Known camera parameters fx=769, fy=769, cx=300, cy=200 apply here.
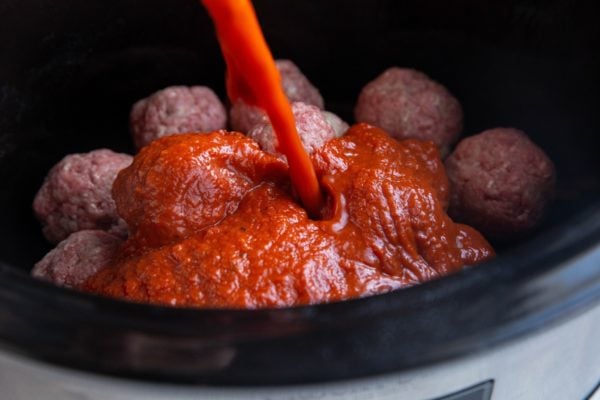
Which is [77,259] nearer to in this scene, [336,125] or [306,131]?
[306,131]

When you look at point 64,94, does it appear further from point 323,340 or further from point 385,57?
point 323,340

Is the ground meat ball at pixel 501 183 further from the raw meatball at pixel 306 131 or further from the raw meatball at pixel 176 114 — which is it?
the raw meatball at pixel 176 114

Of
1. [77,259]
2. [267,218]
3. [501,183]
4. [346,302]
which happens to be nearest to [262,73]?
[267,218]

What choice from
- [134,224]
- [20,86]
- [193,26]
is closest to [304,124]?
[134,224]

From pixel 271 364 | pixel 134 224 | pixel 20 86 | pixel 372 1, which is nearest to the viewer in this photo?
pixel 271 364

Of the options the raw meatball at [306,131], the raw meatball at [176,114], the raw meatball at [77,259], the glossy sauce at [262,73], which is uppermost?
the glossy sauce at [262,73]

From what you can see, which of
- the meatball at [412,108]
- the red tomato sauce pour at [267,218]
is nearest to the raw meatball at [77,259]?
the red tomato sauce pour at [267,218]
